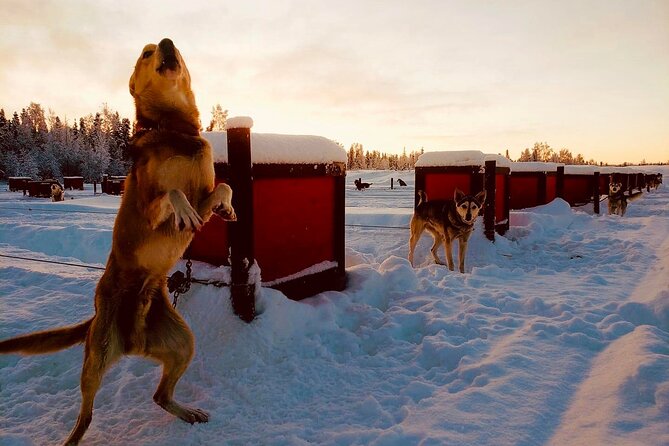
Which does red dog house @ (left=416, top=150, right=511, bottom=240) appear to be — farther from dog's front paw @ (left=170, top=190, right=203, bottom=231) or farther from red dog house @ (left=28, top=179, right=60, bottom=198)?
red dog house @ (left=28, top=179, right=60, bottom=198)

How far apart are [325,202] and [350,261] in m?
1.73

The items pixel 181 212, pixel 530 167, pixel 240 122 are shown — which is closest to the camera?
pixel 181 212

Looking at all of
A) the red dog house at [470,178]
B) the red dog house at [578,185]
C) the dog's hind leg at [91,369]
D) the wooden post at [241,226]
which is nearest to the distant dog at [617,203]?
the red dog house at [578,185]

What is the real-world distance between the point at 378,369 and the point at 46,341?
2.47m

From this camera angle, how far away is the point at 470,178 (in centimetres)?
1009

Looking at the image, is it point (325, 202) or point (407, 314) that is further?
point (325, 202)

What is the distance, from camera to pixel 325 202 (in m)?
5.54

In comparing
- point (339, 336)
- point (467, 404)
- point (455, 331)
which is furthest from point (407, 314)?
point (467, 404)

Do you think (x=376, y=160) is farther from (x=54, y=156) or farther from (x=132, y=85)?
(x=132, y=85)

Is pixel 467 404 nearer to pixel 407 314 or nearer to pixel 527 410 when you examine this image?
pixel 527 410

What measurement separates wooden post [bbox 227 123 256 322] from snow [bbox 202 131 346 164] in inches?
9.9

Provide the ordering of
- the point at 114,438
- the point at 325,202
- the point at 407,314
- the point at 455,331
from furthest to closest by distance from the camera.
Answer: the point at 325,202
the point at 407,314
the point at 455,331
the point at 114,438

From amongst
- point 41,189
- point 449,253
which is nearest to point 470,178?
point 449,253

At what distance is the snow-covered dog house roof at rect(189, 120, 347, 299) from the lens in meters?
4.53
